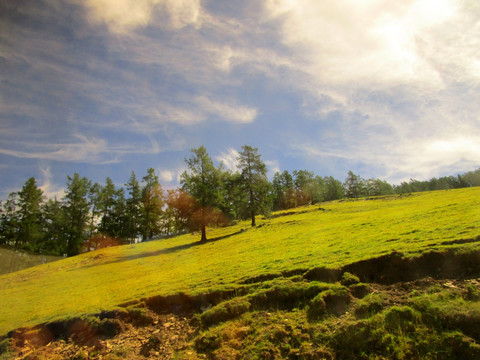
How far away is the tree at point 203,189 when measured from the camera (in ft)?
140

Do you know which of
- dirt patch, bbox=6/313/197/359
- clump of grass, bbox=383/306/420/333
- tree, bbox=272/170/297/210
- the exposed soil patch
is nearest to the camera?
clump of grass, bbox=383/306/420/333

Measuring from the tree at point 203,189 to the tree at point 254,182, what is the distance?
Answer: 8054 millimetres

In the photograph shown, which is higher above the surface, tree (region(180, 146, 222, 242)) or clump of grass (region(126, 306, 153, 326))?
tree (region(180, 146, 222, 242))

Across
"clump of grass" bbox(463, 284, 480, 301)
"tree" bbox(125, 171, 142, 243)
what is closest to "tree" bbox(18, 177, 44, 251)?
"tree" bbox(125, 171, 142, 243)

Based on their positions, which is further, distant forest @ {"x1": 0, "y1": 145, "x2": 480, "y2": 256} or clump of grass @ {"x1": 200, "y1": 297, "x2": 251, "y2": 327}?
distant forest @ {"x1": 0, "y1": 145, "x2": 480, "y2": 256}

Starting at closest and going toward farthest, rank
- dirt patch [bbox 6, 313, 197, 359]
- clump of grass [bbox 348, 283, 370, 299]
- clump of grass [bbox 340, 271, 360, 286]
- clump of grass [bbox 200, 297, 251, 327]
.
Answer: clump of grass [bbox 348, 283, 370, 299] < dirt patch [bbox 6, 313, 197, 359] < clump of grass [bbox 340, 271, 360, 286] < clump of grass [bbox 200, 297, 251, 327]

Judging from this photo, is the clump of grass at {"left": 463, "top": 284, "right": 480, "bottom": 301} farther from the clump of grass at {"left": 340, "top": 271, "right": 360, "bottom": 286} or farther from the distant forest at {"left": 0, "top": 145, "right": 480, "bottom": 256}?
the distant forest at {"left": 0, "top": 145, "right": 480, "bottom": 256}

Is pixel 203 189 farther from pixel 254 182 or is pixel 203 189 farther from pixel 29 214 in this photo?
pixel 29 214

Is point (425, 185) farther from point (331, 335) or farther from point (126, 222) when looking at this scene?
point (331, 335)

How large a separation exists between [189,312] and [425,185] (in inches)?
8699

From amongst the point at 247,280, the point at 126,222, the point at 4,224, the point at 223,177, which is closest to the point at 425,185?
the point at 223,177

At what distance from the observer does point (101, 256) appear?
4712 centimetres

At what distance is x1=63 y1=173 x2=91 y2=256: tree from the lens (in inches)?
2852

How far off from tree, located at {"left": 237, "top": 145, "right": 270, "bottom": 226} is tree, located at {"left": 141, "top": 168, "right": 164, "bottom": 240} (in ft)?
129
